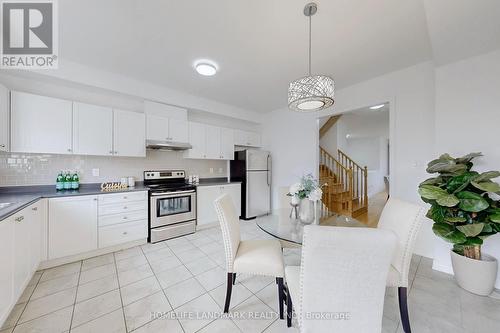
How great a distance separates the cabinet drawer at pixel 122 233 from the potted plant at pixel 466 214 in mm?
3588

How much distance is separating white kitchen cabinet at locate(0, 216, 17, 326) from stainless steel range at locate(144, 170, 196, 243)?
59.9 inches

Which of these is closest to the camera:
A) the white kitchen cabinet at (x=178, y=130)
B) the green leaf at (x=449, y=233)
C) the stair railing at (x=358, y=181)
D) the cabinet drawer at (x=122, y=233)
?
the green leaf at (x=449, y=233)

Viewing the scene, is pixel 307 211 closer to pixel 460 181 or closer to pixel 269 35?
pixel 460 181

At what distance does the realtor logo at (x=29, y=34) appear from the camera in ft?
5.64

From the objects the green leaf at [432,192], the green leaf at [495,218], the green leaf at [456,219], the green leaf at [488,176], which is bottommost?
the green leaf at [456,219]

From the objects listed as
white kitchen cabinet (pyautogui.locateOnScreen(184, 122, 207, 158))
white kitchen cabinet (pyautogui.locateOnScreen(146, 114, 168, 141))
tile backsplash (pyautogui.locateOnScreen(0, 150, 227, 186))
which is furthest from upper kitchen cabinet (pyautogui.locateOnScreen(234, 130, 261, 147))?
white kitchen cabinet (pyautogui.locateOnScreen(146, 114, 168, 141))

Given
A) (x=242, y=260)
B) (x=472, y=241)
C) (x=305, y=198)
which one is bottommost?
(x=242, y=260)

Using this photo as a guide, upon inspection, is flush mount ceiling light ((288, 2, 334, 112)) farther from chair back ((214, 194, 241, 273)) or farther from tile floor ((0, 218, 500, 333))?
tile floor ((0, 218, 500, 333))

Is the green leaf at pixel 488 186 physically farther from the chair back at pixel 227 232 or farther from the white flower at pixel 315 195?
the chair back at pixel 227 232

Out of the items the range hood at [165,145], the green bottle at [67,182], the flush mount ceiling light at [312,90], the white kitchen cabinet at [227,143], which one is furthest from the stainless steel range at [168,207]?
the flush mount ceiling light at [312,90]

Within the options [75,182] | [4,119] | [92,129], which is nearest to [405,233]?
[92,129]

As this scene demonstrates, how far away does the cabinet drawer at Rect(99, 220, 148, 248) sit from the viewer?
2555 mm

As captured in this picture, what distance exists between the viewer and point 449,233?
68.5 inches

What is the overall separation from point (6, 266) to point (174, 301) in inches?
49.8
